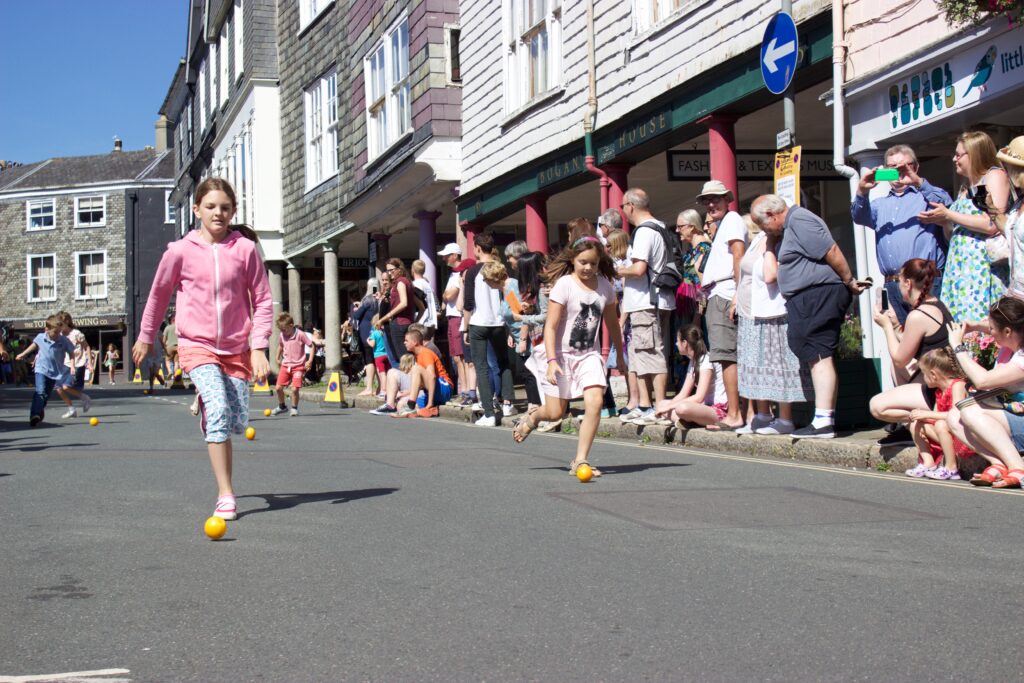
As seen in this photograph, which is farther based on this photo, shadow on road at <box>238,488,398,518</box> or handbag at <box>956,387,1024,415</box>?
handbag at <box>956,387,1024,415</box>

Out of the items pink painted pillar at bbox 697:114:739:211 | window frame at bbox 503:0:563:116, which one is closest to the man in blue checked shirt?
pink painted pillar at bbox 697:114:739:211

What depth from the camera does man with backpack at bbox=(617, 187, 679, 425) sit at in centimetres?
1159

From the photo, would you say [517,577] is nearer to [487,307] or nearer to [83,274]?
[487,307]

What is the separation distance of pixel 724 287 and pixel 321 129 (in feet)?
64.3

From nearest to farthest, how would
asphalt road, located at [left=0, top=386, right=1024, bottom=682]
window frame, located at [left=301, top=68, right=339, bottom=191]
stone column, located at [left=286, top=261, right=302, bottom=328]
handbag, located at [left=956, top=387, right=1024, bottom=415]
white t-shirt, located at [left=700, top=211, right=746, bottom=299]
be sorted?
1. asphalt road, located at [left=0, top=386, right=1024, bottom=682]
2. handbag, located at [left=956, top=387, right=1024, bottom=415]
3. white t-shirt, located at [left=700, top=211, right=746, bottom=299]
4. window frame, located at [left=301, top=68, right=339, bottom=191]
5. stone column, located at [left=286, top=261, right=302, bottom=328]

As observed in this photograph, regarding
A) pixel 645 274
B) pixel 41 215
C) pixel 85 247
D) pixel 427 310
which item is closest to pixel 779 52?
pixel 645 274

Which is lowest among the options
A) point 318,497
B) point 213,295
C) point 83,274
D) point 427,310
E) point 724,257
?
point 318,497

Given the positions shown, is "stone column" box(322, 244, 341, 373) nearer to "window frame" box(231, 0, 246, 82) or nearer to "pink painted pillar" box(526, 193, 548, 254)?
"window frame" box(231, 0, 246, 82)

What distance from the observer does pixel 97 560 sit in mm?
5703

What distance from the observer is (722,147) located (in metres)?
13.4

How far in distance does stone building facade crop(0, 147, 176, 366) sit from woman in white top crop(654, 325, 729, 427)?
56.0 m

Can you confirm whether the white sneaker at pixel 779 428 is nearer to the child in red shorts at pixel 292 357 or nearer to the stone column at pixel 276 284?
the child in red shorts at pixel 292 357

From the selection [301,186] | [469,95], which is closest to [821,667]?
[469,95]

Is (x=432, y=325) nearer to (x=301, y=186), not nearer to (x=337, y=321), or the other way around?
(x=337, y=321)
